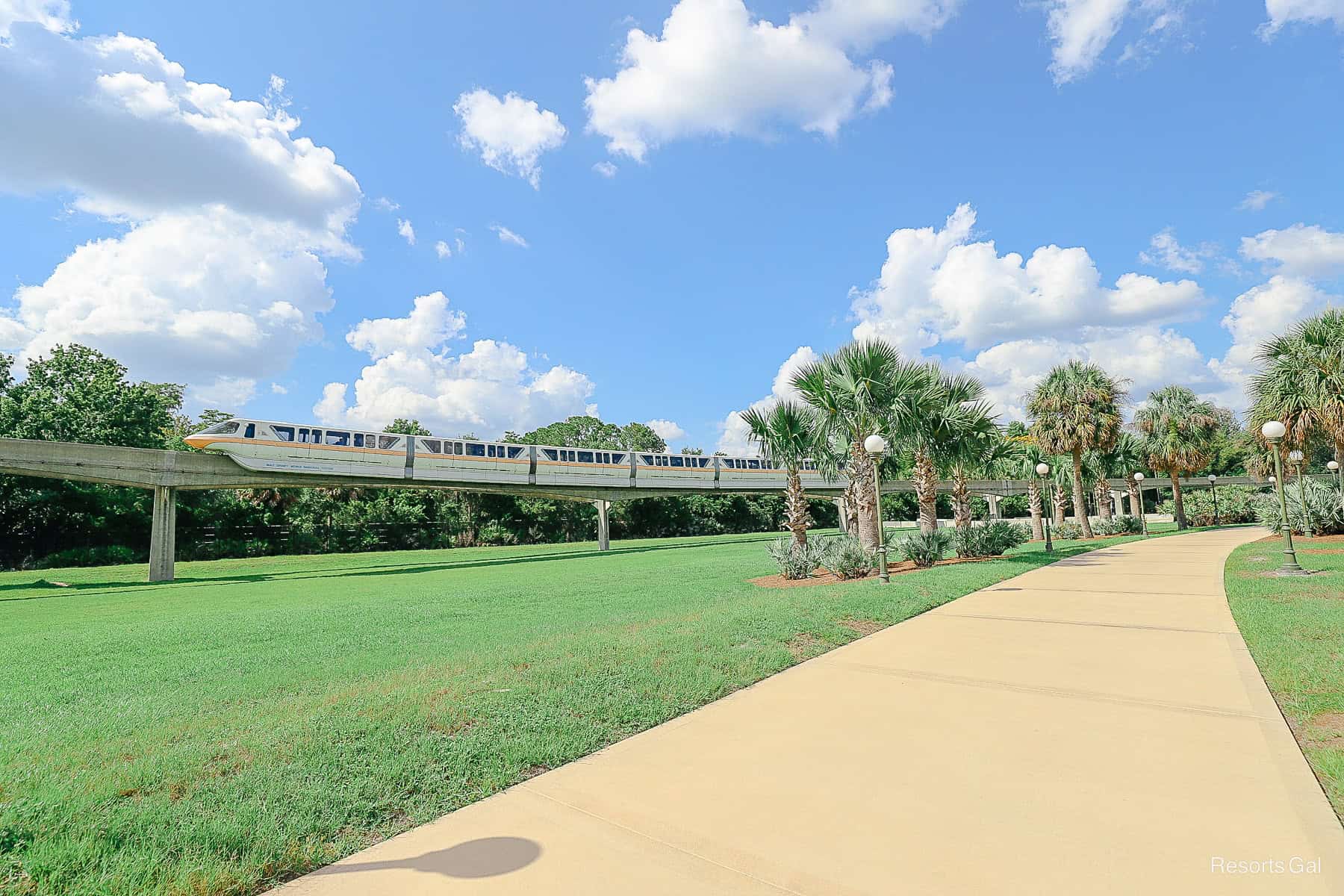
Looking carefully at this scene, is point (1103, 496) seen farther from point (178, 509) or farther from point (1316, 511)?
point (178, 509)

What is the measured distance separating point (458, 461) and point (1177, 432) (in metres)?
39.0

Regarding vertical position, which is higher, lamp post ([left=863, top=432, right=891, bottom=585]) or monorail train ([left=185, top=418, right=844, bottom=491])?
monorail train ([left=185, top=418, right=844, bottom=491])

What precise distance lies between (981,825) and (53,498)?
42723 mm

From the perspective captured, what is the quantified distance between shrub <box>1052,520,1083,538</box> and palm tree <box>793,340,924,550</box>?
19.2 metres

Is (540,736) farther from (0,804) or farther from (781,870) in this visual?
(0,804)

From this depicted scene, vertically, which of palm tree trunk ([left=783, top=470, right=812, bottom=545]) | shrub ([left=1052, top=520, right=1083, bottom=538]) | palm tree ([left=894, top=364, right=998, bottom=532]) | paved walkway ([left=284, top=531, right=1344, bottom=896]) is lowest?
shrub ([left=1052, top=520, right=1083, bottom=538])

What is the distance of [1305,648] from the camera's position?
627 centimetres

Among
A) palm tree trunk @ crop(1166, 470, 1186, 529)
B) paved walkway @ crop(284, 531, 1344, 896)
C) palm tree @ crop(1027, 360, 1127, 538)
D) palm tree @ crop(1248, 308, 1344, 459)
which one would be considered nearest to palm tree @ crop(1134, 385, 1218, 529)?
palm tree trunk @ crop(1166, 470, 1186, 529)

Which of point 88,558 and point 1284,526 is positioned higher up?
point 1284,526

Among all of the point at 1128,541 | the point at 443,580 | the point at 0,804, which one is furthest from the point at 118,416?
the point at 1128,541

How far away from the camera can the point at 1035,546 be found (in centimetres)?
2331

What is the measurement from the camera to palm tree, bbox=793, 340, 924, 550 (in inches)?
632

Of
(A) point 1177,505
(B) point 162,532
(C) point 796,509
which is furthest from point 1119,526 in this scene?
(B) point 162,532

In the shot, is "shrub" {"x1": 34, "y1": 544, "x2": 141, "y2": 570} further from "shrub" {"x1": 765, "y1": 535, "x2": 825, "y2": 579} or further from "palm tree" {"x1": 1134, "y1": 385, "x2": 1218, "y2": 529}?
"palm tree" {"x1": 1134, "y1": 385, "x2": 1218, "y2": 529}
